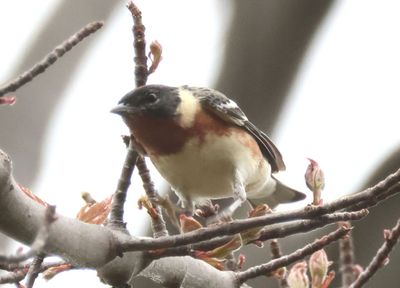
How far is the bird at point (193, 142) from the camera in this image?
115 inches

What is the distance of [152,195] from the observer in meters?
2.37

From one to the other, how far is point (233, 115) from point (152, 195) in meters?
0.91

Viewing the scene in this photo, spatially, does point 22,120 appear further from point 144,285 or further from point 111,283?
point 111,283

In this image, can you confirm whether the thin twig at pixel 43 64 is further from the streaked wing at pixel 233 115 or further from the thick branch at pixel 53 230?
the streaked wing at pixel 233 115

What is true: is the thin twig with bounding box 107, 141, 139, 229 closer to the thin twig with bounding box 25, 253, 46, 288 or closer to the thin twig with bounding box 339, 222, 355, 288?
the thin twig with bounding box 25, 253, 46, 288

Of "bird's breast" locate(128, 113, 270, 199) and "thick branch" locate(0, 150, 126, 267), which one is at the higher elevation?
"thick branch" locate(0, 150, 126, 267)

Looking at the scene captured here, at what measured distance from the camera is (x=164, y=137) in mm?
2930

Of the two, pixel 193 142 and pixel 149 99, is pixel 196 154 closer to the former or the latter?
pixel 193 142

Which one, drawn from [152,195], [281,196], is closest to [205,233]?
[152,195]

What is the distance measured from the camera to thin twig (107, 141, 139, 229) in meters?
2.08

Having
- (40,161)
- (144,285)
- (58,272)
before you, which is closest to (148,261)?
(58,272)

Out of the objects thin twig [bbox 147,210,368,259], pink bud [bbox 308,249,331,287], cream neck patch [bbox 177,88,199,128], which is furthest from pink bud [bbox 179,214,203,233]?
cream neck patch [bbox 177,88,199,128]

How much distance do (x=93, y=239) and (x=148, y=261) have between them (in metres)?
0.20

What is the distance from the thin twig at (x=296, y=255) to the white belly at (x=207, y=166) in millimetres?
651
